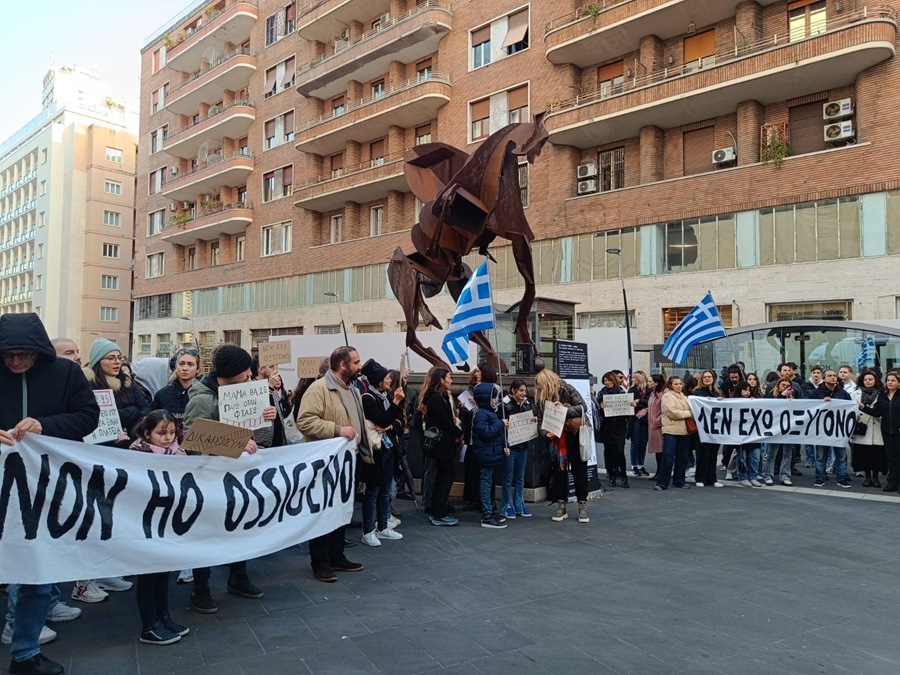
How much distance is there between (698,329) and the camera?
12.4m

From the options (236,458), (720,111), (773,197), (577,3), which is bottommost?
(236,458)

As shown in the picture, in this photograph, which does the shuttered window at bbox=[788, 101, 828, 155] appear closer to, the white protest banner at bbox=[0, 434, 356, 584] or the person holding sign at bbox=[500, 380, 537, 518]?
the person holding sign at bbox=[500, 380, 537, 518]

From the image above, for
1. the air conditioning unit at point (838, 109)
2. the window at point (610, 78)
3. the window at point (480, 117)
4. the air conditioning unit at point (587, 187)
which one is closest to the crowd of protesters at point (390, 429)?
the air conditioning unit at point (838, 109)

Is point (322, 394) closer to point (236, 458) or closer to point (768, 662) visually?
point (236, 458)

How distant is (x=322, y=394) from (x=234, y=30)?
40477mm

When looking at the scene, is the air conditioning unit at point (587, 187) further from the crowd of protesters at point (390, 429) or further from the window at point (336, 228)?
the window at point (336, 228)

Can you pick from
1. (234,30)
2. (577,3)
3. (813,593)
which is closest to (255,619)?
(813,593)

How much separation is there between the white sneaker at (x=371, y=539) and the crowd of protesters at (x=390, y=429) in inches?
0.6

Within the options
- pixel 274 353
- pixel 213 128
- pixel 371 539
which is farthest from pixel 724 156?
pixel 213 128

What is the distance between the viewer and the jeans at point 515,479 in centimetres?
737

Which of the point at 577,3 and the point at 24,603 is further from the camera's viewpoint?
the point at 577,3

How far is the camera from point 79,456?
3822 millimetres

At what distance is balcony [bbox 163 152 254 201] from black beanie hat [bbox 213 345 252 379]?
3565 cm

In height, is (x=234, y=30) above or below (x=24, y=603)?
above
